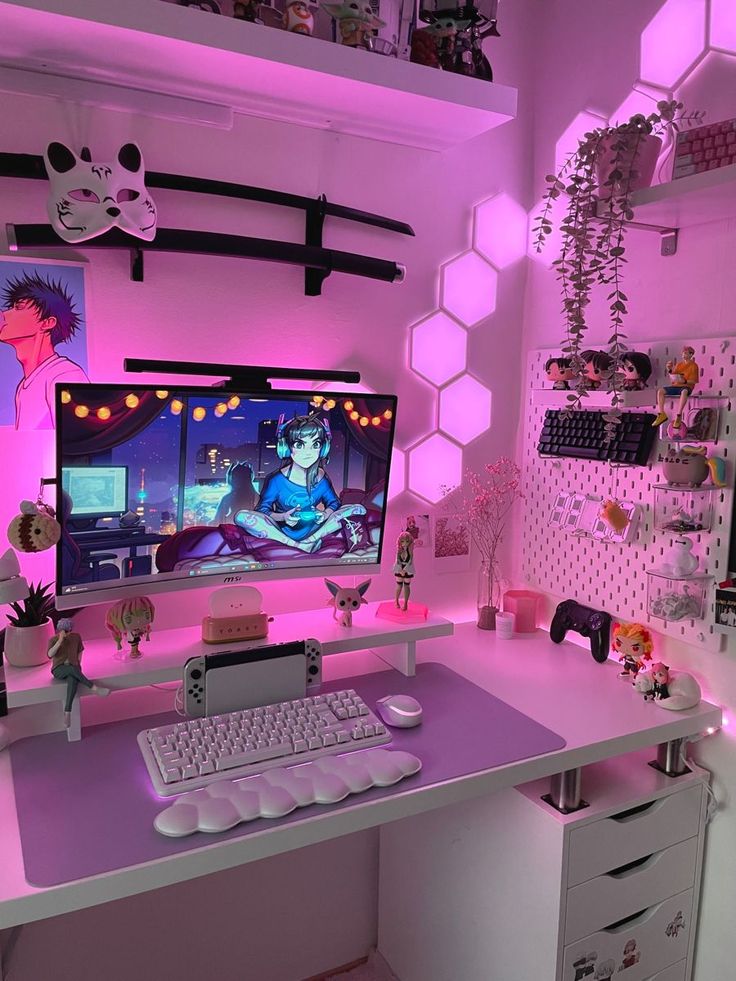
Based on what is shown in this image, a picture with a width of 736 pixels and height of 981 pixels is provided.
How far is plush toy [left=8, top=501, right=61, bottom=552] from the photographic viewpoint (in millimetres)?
1308

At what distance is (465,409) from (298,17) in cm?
98

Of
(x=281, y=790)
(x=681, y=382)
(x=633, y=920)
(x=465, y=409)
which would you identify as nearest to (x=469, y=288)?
(x=465, y=409)

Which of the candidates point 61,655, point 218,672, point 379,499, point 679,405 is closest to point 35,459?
point 61,655

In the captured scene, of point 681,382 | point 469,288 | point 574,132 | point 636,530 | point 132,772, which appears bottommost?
point 132,772

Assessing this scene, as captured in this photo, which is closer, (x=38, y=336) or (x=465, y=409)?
(x=38, y=336)

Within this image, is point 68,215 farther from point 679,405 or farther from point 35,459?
point 679,405

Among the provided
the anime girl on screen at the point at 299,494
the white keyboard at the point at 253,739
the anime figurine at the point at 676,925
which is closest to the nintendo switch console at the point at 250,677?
the white keyboard at the point at 253,739

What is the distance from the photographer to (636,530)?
1709 mm

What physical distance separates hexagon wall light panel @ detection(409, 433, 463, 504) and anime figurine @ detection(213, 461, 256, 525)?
1.74ft

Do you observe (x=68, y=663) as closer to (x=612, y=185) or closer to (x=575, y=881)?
(x=575, y=881)

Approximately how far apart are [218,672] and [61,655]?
275mm

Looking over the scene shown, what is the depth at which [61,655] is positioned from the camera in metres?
1.31

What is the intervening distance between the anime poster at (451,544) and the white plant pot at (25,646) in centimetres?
100

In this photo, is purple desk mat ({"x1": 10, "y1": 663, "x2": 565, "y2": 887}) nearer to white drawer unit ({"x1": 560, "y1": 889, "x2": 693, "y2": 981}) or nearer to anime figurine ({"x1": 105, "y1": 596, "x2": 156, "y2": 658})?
anime figurine ({"x1": 105, "y1": 596, "x2": 156, "y2": 658})
